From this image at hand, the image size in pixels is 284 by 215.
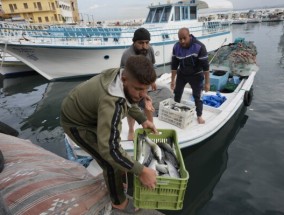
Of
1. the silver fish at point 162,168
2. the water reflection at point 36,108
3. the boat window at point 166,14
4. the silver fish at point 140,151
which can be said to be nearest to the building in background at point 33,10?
the water reflection at point 36,108

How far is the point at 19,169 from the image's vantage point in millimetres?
2641

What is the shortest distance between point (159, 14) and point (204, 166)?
11356mm

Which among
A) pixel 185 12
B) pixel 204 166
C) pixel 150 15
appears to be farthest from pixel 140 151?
pixel 185 12

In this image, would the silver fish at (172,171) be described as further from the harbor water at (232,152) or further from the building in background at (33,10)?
the building in background at (33,10)

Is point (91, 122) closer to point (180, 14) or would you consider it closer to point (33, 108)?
point (33, 108)

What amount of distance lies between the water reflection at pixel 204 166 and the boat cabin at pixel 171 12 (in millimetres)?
9467

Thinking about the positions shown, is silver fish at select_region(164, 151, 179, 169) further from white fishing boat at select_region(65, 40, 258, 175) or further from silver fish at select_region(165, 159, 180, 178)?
white fishing boat at select_region(65, 40, 258, 175)

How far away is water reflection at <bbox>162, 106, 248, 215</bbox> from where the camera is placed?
12.7ft

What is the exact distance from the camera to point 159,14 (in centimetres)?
1350

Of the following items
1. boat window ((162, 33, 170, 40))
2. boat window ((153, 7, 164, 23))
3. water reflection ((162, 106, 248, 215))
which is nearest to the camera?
water reflection ((162, 106, 248, 215))

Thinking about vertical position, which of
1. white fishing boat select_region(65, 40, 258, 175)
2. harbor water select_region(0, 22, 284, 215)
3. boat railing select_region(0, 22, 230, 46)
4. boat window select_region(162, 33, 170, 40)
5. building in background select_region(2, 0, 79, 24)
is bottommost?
harbor water select_region(0, 22, 284, 215)

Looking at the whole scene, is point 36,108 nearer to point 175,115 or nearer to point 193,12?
point 175,115

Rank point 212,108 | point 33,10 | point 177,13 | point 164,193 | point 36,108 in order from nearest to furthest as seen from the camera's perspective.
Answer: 1. point 164,193
2. point 212,108
3. point 36,108
4. point 177,13
5. point 33,10

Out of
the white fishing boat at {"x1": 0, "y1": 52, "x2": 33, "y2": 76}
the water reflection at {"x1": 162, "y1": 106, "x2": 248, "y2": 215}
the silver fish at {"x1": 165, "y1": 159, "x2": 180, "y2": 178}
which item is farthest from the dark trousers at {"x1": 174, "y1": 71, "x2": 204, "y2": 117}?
the white fishing boat at {"x1": 0, "y1": 52, "x2": 33, "y2": 76}
